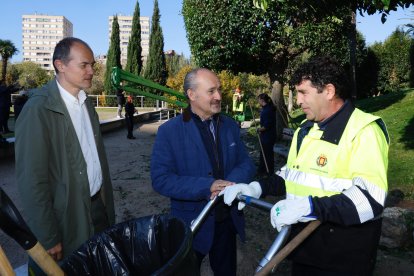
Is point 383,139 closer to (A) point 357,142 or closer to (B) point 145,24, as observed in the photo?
(A) point 357,142

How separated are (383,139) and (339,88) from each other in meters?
0.34

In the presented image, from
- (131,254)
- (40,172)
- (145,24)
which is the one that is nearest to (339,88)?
(131,254)

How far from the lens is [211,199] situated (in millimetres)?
2270

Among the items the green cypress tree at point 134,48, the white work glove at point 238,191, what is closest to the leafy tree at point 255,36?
the white work glove at point 238,191

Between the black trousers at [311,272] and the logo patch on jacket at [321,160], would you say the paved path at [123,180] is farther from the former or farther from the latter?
the logo patch on jacket at [321,160]

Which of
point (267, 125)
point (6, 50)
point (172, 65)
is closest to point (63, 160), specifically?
point (267, 125)

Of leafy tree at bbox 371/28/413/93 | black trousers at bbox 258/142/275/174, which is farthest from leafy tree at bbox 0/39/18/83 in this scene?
black trousers at bbox 258/142/275/174

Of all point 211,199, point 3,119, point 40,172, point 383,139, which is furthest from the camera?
point 3,119

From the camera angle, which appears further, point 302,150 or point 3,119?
point 3,119

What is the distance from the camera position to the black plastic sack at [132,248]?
5.29ft

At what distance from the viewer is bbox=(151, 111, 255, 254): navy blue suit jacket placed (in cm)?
240

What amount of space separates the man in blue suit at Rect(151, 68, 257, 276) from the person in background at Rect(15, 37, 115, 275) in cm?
44

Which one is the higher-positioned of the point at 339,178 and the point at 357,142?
the point at 357,142

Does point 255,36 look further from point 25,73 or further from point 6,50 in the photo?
point 25,73
